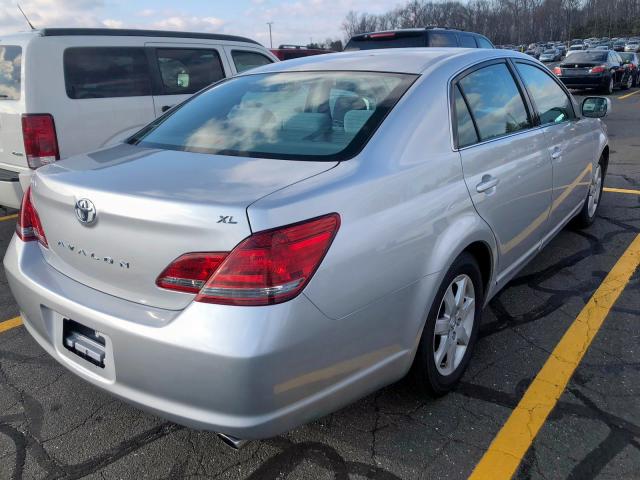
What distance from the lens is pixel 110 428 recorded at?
2473mm

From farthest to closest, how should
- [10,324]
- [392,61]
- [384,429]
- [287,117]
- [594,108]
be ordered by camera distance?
[594,108] < [10,324] < [392,61] < [287,117] < [384,429]

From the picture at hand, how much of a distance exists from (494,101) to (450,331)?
1.37m

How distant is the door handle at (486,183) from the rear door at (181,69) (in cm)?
395

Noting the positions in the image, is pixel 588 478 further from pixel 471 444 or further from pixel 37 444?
pixel 37 444

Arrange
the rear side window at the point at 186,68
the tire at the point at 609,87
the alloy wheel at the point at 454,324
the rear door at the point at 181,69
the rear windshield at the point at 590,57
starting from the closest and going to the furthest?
the alloy wheel at the point at 454,324 → the rear door at the point at 181,69 → the rear side window at the point at 186,68 → the tire at the point at 609,87 → the rear windshield at the point at 590,57

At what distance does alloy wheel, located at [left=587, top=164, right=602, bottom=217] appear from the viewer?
4.94 meters

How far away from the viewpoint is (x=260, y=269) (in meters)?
1.75

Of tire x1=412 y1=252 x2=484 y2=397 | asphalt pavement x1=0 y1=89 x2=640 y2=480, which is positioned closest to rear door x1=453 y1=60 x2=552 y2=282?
tire x1=412 y1=252 x2=484 y2=397

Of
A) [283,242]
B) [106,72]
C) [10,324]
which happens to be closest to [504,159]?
[283,242]

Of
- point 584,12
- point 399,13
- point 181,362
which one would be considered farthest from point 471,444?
point 584,12

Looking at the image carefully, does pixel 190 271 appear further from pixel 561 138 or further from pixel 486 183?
pixel 561 138

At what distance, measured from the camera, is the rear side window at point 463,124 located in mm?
2658

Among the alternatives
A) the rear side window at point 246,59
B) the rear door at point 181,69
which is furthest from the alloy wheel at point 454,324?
the rear side window at point 246,59

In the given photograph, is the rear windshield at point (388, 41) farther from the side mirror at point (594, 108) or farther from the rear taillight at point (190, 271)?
the rear taillight at point (190, 271)
